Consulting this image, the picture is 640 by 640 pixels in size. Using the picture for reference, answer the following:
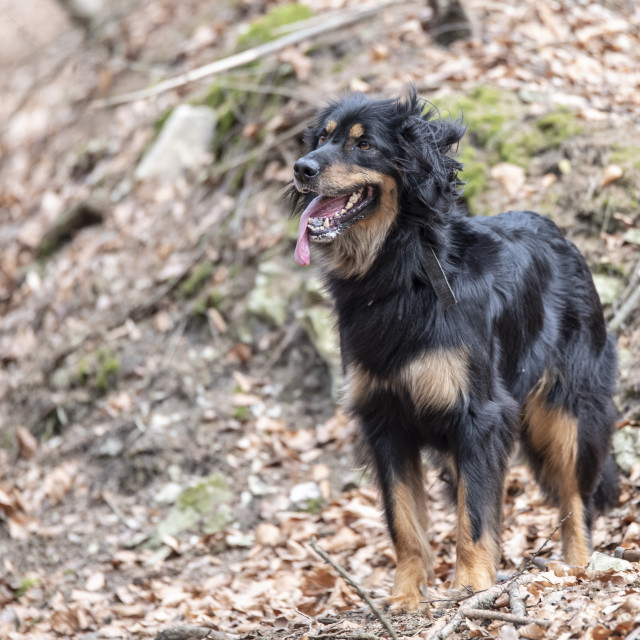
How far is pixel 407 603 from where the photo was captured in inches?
147

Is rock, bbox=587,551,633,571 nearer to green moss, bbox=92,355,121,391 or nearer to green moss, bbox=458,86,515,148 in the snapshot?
green moss, bbox=458,86,515,148

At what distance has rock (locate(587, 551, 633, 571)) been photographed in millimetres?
3443

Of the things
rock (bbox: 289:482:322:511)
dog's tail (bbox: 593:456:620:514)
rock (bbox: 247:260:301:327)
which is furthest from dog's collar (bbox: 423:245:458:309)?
rock (bbox: 247:260:301:327)

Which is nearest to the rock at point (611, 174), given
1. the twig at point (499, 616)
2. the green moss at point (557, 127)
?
the green moss at point (557, 127)

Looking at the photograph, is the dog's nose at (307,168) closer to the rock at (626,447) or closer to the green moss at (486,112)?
the rock at (626,447)

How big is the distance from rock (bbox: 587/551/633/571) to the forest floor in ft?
0.07

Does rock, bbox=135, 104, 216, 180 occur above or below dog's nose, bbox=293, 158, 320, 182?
below

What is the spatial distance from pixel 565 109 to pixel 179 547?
4.86 m

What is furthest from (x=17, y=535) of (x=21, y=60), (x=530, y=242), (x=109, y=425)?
(x=21, y=60)

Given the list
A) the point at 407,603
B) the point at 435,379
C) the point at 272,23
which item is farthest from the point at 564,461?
the point at 272,23

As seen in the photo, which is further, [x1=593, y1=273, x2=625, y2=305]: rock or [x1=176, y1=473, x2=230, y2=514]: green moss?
[x1=176, y1=473, x2=230, y2=514]: green moss

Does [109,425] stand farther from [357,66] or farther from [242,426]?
[357,66]

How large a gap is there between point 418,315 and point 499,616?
145 cm

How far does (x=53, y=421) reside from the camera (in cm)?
736
